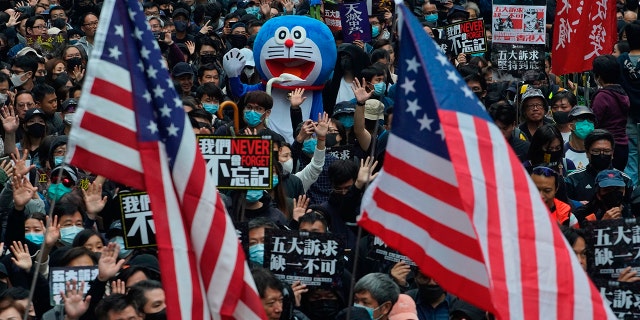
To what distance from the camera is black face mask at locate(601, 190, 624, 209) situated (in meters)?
12.2

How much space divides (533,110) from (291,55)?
9.66 ft

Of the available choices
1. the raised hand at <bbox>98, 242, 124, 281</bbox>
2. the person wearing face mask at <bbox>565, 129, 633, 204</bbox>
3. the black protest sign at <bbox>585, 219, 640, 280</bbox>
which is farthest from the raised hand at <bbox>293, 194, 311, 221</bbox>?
the black protest sign at <bbox>585, 219, 640, 280</bbox>

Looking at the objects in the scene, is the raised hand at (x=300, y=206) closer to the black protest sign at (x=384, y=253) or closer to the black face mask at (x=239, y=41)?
the black protest sign at (x=384, y=253)

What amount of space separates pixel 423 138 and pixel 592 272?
275 cm

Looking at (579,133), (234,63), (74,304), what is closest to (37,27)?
(234,63)

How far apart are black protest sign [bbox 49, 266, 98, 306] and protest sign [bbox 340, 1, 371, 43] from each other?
10336mm

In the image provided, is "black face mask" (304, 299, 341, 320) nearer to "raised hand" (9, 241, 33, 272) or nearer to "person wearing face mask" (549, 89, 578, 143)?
"raised hand" (9, 241, 33, 272)

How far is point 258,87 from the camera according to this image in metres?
16.8

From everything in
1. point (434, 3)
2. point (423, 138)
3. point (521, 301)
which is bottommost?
point (434, 3)

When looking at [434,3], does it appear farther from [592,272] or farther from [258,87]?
[592,272]

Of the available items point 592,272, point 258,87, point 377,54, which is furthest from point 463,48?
point 592,272

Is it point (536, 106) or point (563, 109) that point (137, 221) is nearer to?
point (536, 106)

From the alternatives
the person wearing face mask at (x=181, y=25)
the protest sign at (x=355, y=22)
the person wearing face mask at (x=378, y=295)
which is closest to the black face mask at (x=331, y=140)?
the person wearing face mask at (x=378, y=295)

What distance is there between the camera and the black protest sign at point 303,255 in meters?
10.1
